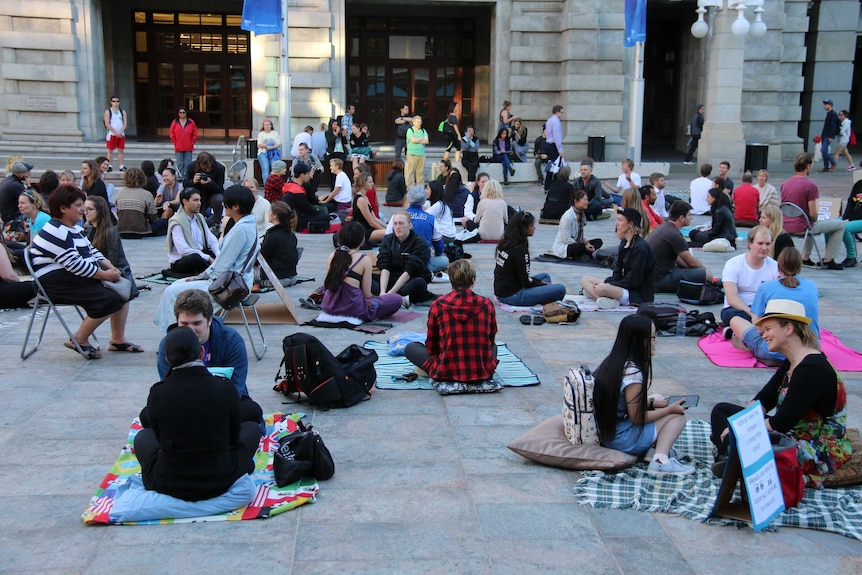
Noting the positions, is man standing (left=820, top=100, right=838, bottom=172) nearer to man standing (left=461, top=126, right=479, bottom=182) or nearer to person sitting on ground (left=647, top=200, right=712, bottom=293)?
man standing (left=461, top=126, right=479, bottom=182)

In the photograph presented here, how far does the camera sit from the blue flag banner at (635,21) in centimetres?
2358

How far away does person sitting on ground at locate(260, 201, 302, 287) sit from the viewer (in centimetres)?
1123

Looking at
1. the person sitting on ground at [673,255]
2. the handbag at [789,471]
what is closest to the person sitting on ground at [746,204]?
the person sitting on ground at [673,255]

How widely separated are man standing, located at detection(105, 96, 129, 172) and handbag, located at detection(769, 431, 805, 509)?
19655mm

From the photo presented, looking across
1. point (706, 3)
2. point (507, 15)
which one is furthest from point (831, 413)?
point (507, 15)

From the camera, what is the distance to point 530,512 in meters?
5.39

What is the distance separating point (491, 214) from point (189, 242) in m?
5.92

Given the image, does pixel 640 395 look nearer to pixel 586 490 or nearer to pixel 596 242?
pixel 586 490

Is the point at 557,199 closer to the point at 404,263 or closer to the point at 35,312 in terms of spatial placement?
the point at 404,263

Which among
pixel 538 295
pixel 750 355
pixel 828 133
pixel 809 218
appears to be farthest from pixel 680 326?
pixel 828 133

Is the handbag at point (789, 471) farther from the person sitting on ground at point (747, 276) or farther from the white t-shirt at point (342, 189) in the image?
the white t-shirt at point (342, 189)

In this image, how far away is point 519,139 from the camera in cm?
2478

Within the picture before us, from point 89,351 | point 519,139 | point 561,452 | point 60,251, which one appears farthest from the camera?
point 519,139

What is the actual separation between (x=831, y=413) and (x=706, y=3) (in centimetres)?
2039
